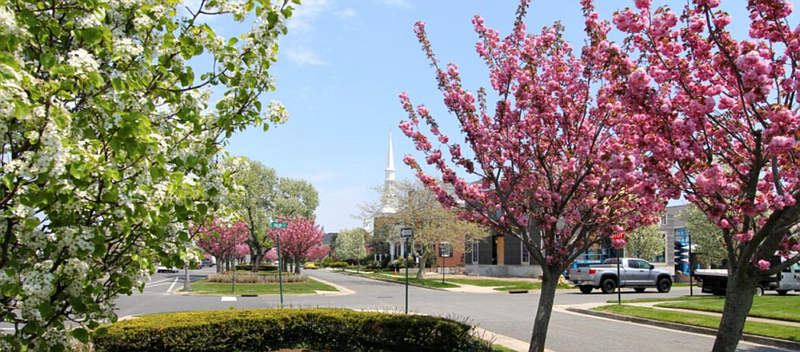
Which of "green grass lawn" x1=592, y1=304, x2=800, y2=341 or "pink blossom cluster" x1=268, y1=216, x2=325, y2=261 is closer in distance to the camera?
"green grass lawn" x1=592, y1=304, x2=800, y2=341

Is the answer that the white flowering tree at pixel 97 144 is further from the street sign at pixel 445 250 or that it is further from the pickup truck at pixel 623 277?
the street sign at pixel 445 250

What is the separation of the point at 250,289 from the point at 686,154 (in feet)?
91.3

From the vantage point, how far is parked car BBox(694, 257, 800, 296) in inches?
1019

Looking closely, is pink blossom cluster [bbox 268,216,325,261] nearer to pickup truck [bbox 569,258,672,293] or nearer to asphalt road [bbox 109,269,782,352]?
asphalt road [bbox 109,269,782,352]

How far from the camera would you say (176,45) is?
4.15 m

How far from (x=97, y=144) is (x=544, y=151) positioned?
7.03 m

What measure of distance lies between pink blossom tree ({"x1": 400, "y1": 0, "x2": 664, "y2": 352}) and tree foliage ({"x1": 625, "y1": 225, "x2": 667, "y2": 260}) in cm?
4015

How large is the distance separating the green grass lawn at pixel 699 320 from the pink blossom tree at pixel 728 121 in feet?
29.0

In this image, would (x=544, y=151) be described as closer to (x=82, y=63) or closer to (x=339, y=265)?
(x=82, y=63)

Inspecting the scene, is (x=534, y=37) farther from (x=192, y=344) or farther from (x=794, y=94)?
(x=192, y=344)

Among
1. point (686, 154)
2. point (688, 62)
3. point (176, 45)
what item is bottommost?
point (686, 154)

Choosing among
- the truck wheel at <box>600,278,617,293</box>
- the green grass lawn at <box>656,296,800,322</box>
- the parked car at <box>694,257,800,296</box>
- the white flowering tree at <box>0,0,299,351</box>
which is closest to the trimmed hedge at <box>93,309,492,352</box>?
the white flowering tree at <box>0,0,299,351</box>

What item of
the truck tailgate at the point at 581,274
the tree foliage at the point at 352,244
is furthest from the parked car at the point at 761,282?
the tree foliage at the point at 352,244

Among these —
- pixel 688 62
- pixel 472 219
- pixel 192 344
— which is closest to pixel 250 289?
pixel 192 344
